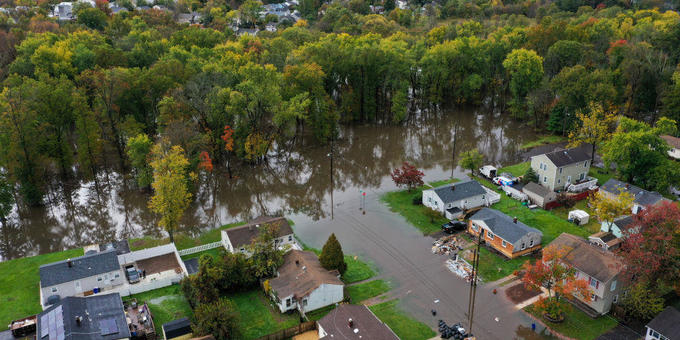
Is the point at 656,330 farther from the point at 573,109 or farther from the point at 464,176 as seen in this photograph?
the point at 573,109

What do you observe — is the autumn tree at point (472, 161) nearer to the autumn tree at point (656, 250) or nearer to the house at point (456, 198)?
the house at point (456, 198)

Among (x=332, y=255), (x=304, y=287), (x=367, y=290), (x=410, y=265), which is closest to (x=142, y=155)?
(x=332, y=255)

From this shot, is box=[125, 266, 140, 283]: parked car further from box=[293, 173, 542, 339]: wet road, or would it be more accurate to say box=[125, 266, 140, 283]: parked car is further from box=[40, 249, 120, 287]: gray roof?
box=[293, 173, 542, 339]: wet road

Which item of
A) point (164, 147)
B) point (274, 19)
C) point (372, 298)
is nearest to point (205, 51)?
point (164, 147)

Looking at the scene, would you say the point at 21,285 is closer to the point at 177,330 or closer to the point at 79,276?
the point at 79,276

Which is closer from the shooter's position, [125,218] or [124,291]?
[124,291]

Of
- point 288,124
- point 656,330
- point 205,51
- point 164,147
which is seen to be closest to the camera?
point 656,330
